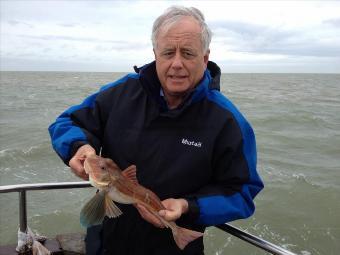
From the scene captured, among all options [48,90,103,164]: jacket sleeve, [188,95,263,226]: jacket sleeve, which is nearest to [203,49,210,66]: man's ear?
[188,95,263,226]: jacket sleeve

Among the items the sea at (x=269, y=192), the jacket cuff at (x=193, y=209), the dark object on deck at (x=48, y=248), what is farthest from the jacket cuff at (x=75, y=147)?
the sea at (x=269, y=192)

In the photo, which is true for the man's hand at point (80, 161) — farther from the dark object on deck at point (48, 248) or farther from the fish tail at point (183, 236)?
the dark object on deck at point (48, 248)

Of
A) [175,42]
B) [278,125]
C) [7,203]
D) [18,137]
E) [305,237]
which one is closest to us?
[175,42]

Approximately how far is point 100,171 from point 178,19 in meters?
1.11

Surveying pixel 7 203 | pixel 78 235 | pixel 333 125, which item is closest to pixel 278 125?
pixel 333 125

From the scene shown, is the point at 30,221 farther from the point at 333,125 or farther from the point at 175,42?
the point at 333,125

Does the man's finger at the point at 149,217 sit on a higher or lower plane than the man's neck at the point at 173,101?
lower

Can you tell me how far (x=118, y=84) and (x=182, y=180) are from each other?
2.95ft

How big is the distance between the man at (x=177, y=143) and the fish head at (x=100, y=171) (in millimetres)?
168

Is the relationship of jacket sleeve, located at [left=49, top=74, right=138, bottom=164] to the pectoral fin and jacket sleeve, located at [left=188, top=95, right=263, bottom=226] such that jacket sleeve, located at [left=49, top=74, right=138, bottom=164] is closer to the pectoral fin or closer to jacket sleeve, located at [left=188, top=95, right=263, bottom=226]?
the pectoral fin

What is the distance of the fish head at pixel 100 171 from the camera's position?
100 inches

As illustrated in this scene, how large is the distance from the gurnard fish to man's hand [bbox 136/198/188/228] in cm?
3

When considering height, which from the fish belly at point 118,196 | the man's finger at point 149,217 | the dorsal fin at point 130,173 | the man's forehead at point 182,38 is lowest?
the man's finger at point 149,217

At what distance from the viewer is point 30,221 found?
34.8 ft
